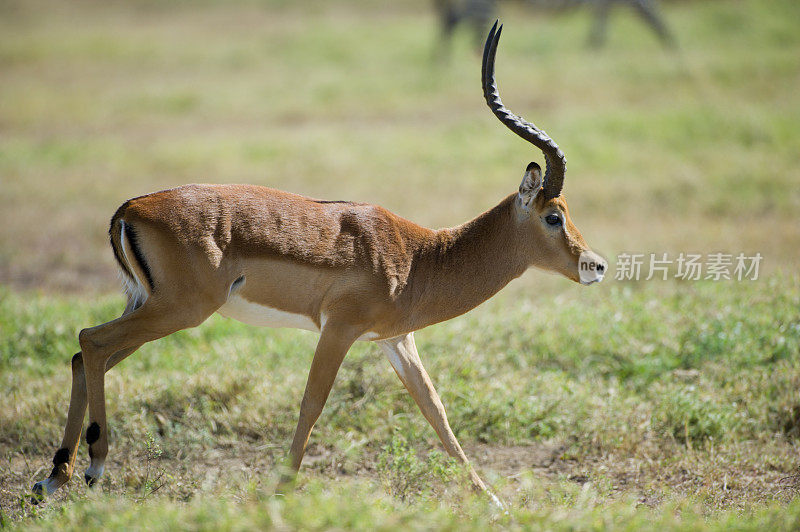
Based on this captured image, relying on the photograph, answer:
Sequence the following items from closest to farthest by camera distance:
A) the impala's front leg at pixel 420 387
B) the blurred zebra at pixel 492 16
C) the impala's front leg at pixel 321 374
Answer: the impala's front leg at pixel 321 374
the impala's front leg at pixel 420 387
the blurred zebra at pixel 492 16

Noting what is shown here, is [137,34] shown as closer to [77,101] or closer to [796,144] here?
[77,101]

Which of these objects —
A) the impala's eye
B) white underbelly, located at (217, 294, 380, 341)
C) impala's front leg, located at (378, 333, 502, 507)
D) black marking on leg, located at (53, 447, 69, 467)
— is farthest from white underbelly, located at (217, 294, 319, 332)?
the impala's eye

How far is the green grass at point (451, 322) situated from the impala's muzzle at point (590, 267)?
1159 millimetres

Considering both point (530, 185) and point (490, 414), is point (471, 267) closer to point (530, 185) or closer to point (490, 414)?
point (530, 185)

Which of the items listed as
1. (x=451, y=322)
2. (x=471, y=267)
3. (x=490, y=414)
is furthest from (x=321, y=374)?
(x=451, y=322)

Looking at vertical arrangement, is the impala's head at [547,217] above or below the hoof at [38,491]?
above

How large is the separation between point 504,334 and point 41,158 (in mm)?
10298

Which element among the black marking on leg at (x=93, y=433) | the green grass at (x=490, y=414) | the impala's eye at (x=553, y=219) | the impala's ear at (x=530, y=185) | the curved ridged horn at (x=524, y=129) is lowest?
the green grass at (x=490, y=414)

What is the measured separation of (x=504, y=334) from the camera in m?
6.57

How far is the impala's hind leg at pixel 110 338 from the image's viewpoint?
13.7 feet

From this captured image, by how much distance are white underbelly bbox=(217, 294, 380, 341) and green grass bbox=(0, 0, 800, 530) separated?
2.80 feet

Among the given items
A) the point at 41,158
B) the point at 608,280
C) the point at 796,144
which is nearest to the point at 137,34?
the point at 41,158

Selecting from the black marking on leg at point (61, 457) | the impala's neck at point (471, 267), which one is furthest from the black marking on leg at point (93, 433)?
the impala's neck at point (471, 267)

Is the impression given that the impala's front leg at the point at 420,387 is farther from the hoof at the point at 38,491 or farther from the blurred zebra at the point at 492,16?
the blurred zebra at the point at 492,16
